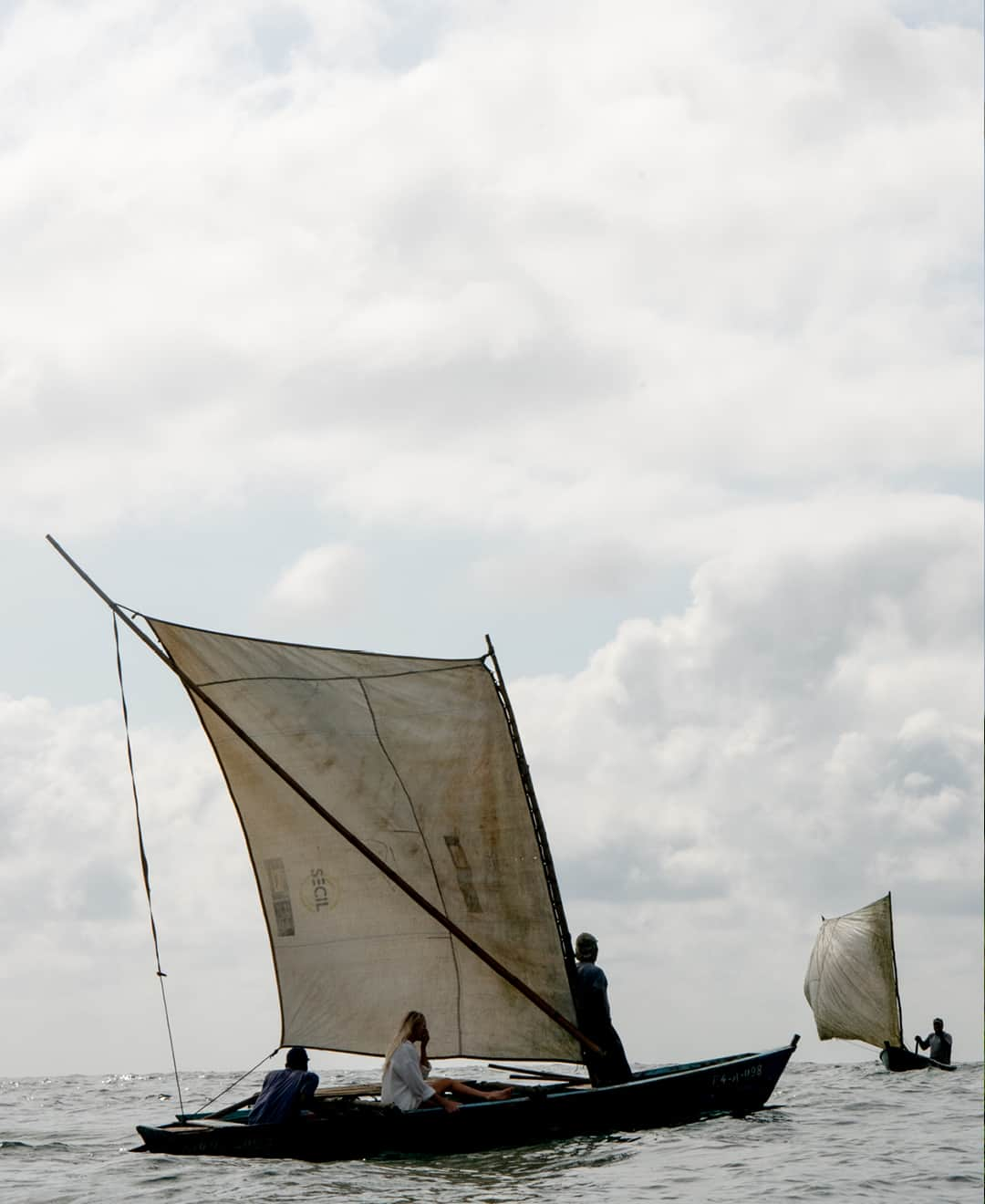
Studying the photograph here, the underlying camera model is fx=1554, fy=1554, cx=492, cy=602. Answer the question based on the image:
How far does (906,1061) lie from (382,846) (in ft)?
116

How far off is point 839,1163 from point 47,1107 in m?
35.1

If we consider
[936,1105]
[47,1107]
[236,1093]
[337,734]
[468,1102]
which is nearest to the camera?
[468,1102]

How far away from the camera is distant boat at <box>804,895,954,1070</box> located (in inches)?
A: 2143

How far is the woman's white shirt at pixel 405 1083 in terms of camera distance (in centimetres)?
2117

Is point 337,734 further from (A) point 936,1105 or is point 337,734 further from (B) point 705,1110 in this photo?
(A) point 936,1105

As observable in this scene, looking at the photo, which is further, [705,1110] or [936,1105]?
[936,1105]

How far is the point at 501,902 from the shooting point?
23.7 meters

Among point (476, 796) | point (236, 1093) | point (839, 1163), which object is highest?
point (476, 796)

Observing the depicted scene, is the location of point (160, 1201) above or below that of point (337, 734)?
below

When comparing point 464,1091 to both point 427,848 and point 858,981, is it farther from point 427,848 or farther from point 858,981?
point 858,981

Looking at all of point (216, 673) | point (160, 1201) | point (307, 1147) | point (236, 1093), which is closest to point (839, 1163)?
point (307, 1147)

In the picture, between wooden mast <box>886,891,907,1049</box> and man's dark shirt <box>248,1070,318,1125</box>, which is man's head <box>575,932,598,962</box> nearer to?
man's dark shirt <box>248,1070,318,1125</box>

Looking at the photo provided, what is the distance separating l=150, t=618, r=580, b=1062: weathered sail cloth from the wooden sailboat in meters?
0.02

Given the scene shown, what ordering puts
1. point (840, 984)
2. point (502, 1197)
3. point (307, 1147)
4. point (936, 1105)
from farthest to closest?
1. point (840, 984)
2. point (936, 1105)
3. point (307, 1147)
4. point (502, 1197)
